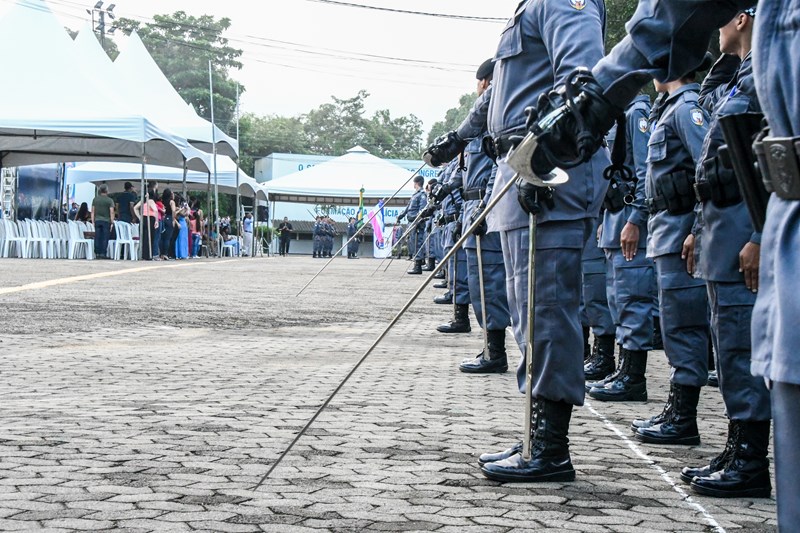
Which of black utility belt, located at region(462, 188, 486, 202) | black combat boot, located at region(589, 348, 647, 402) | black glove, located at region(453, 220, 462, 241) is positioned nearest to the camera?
black combat boot, located at region(589, 348, 647, 402)

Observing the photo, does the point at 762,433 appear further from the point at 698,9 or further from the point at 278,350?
the point at 278,350

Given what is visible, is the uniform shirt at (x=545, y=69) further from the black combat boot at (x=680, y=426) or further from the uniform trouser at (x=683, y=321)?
the black combat boot at (x=680, y=426)

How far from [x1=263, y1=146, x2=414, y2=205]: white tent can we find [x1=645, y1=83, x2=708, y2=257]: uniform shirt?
120 feet

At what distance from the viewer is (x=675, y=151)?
5.54 metres

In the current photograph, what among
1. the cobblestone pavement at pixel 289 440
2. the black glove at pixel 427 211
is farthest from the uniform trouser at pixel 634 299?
the black glove at pixel 427 211

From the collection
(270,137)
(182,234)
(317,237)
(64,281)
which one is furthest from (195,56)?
(64,281)

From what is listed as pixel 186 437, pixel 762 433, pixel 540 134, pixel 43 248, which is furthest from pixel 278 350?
pixel 43 248

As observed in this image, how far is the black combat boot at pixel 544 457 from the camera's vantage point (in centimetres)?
424

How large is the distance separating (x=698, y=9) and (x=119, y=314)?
34.6 ft

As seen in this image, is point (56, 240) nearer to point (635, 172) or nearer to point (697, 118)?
point (635, 172)

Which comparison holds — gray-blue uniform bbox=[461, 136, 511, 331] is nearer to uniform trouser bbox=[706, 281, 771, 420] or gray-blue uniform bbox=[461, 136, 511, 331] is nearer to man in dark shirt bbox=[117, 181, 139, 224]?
uniform trouser bbox=[706, 281, 771, 420]

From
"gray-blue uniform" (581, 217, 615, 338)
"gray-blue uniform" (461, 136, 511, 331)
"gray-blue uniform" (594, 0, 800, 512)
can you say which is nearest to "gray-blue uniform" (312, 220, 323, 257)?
"gray-blue uniform" (461, 136, 511, 331)

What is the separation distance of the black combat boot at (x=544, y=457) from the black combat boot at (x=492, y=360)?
379 cm

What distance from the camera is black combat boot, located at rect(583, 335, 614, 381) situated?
8.05 metres
